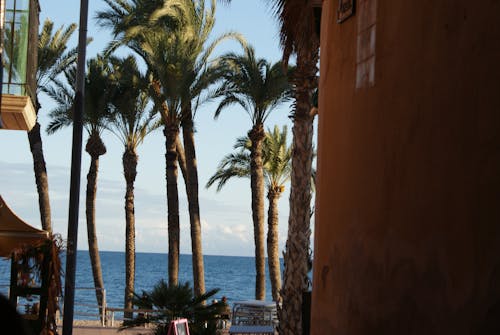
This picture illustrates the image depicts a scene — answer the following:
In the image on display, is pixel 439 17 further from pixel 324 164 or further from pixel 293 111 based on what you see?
pixel 293 111

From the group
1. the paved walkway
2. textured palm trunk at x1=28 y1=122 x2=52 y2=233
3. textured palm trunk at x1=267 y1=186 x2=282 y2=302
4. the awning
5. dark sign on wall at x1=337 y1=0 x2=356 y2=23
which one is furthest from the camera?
textured palm trunk at x1=267 y1=186 x2=282 y2=302

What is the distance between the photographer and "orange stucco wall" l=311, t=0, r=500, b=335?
6.59m

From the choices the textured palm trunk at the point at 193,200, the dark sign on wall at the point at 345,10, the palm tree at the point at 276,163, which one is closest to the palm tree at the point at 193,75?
the textured palm trunk at the point at 193,200

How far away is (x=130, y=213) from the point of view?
41.4 meters

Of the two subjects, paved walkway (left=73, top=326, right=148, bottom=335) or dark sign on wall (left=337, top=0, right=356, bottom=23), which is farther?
paved walkway (left=73, top=326, right=148, bottom=335)

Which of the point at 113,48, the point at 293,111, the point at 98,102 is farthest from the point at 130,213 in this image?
→ the point at 293,111

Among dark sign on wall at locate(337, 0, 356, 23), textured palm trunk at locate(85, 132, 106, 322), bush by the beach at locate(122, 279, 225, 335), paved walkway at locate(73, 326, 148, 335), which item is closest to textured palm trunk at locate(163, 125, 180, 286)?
textured palm trunk at locate(85, 132, 106, 322)

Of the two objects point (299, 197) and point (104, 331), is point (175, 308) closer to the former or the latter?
point (299, 197)

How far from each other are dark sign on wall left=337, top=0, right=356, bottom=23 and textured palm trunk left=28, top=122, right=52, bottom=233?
100 feet

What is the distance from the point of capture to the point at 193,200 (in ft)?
126

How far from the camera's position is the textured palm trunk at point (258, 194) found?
36.8 meters

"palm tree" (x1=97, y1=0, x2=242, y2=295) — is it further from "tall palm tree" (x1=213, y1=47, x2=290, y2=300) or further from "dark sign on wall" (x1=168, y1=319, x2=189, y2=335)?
"dark sign on wall" (x1=168, y1=319, x2=189, y2=335)

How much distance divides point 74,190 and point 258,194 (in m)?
19.6

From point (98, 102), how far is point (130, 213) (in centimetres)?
504
